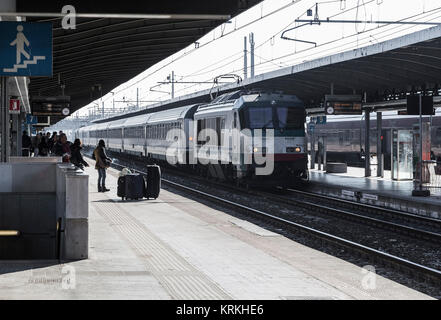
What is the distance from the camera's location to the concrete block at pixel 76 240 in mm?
9391

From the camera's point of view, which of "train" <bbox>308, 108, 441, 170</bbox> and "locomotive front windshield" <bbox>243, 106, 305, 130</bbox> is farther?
"train" <bbox>308, 108, 441, 170</bbox>

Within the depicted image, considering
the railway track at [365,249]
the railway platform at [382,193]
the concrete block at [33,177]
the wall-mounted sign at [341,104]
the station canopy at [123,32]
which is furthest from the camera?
the wall-mounted sign at [341,104]

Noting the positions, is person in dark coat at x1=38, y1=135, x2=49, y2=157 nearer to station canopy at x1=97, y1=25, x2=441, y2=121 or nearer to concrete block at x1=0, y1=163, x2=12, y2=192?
station canopy at x1=97, y1=25, x2=441, y2=121

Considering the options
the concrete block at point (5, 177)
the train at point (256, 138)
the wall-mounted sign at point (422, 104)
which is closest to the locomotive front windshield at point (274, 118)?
the train at point (256, 138)

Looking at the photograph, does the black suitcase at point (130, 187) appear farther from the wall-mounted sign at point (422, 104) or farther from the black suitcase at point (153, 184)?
the wall-mounted sign at point (422, 104)

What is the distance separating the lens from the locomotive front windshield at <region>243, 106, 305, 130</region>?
72.5ft

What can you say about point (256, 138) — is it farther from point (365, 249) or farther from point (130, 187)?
point (365, 249)

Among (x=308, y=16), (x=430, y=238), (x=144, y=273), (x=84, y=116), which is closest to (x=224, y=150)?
(x=308, y=16)

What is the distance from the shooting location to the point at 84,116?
12888cm

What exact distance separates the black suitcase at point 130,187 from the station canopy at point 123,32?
12.1 ft

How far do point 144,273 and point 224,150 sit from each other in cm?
1552

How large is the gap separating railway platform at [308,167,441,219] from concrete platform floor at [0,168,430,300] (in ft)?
21.1

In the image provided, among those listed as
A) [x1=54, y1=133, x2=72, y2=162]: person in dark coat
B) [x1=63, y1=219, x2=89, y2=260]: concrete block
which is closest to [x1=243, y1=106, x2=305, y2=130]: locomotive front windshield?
[x1=54, y1=133, x2=72, y2=162]: person in dark coat

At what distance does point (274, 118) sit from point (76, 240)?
45.2ft
